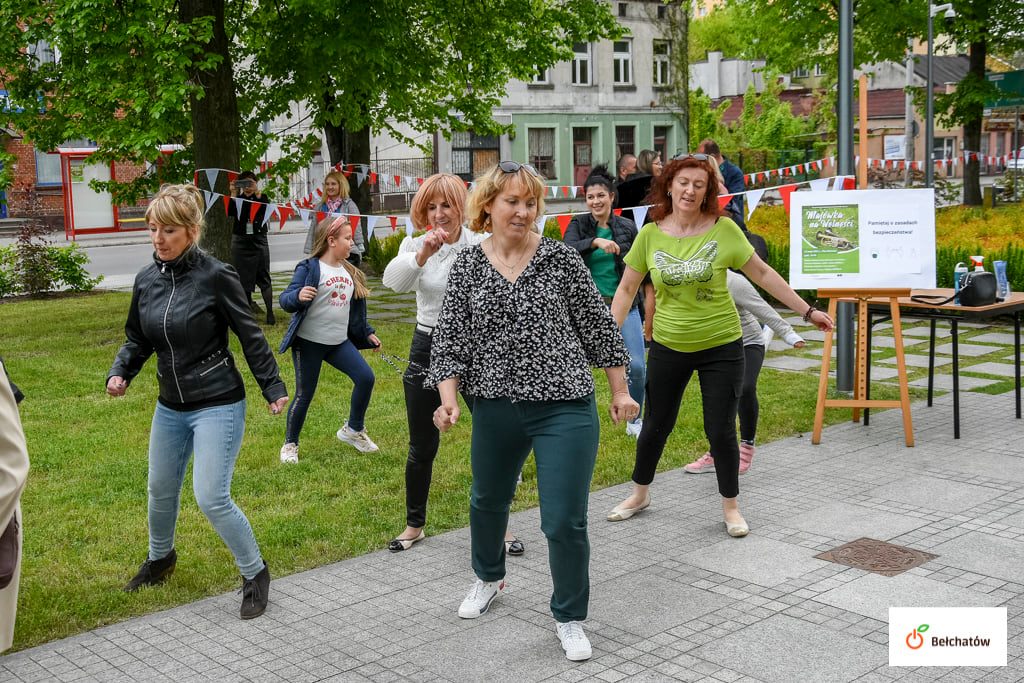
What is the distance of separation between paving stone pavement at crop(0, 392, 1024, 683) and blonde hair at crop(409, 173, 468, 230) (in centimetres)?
176

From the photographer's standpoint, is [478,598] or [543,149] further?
[543,149]

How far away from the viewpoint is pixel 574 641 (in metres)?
4.70

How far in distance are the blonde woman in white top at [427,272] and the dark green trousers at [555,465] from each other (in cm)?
104

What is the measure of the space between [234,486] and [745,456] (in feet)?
11.0

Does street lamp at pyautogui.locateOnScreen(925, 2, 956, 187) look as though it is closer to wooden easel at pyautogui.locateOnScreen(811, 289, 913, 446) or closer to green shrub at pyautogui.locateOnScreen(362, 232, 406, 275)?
green shrub at pyautogui.locateOnScreen(362, 232, 406, 275)

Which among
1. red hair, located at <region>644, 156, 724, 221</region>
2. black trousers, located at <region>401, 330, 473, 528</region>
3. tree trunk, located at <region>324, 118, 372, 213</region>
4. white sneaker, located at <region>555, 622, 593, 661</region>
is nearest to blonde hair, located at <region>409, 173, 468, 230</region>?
black trousers, located at <region>401, 330, 473, 528</region>

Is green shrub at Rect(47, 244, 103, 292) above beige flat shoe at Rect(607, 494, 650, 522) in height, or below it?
above

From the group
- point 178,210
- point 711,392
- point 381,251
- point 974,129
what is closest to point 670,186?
point 711,392

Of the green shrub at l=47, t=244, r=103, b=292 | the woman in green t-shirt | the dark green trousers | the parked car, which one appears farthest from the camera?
the parked car

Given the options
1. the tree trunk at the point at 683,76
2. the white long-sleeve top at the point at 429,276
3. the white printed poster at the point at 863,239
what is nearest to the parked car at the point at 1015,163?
the tree trunk at the point at 683,76

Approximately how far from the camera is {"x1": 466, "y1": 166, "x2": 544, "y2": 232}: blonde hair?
474 cm

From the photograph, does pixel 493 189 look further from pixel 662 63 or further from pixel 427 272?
pixel 662 63

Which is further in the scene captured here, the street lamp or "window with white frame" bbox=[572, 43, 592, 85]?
"window with white frame" bbox=[572, 43, 592, 85]

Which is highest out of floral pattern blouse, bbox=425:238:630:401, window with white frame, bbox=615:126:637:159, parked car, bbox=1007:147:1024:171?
window with white frame, bbox=615:126:637:159
